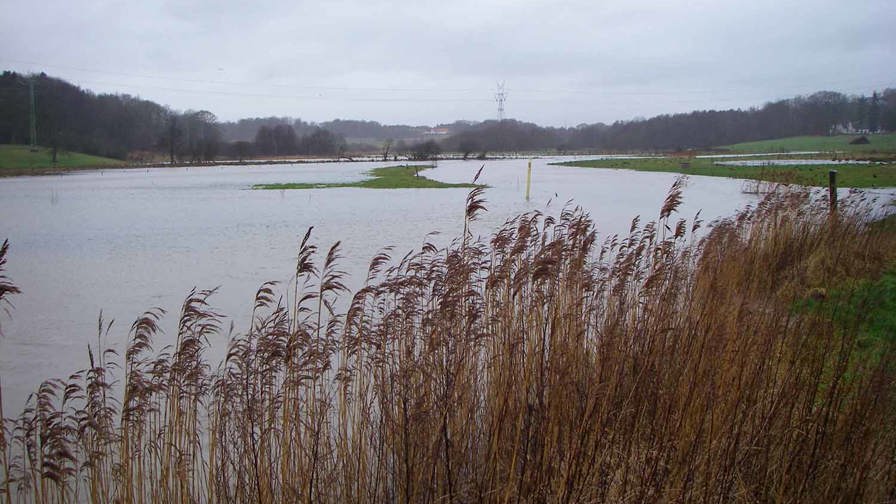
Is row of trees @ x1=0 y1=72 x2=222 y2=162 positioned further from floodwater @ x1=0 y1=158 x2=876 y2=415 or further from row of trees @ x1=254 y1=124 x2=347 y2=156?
floodwater @ x1=0 y1=158 x2=876 y2=415

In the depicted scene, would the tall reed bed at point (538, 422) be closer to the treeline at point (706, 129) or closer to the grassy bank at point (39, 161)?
the grassy bank at point (39, 161)

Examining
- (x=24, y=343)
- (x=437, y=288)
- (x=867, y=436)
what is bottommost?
(x=24, y=343)

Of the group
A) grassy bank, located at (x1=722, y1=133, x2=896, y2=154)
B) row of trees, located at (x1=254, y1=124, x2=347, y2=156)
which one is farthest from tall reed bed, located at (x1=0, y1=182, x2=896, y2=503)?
row of trees, located at (x1=254, y1=124, x2=347, y2=156)

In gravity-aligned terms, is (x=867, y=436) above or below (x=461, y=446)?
above

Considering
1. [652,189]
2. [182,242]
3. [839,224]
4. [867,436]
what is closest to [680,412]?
[867,436]

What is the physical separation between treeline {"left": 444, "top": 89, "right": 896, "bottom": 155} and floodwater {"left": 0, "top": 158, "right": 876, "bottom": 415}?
68467 mm

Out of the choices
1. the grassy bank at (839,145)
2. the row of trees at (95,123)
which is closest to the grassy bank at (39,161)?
the row of trees at (95,123)

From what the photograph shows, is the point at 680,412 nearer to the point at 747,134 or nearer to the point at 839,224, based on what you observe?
the point at 839,224

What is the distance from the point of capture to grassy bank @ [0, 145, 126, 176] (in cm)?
6299

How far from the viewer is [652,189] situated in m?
36.4

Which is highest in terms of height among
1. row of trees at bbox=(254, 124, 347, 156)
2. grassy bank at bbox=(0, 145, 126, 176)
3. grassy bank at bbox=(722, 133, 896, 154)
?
row of trees at bbox=(254, 124, 347, 156)

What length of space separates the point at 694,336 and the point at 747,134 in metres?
138

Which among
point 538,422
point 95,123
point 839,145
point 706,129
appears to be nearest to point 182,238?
point 538,422

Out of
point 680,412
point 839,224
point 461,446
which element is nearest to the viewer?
point 680,412
